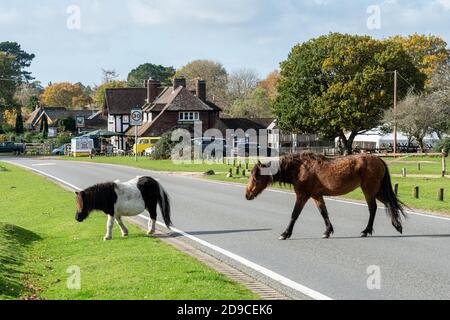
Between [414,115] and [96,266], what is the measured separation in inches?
2222

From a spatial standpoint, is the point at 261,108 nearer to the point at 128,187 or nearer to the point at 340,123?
the point at 340,123

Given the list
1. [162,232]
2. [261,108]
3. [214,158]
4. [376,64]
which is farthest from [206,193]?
[261,108]

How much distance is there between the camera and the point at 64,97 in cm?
15050

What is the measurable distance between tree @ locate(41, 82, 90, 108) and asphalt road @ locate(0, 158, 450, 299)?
5208 inches

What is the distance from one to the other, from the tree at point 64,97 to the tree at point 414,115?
98.3 metres

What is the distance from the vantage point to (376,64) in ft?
225

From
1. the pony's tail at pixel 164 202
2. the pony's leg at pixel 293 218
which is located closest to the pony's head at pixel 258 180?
the pony's leg at pixel 293 218

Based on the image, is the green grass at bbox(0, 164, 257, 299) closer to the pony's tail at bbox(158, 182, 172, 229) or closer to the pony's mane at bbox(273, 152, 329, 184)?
the pony's tail at bbox(158, 182, 172, 229)

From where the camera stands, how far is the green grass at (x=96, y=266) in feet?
30.4

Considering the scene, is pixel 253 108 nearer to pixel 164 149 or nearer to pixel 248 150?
pixel 248 150

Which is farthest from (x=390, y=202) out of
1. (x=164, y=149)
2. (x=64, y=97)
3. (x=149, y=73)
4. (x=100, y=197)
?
(x=149, y=73)

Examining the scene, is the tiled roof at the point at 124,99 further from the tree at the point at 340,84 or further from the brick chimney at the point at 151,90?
the tree at the point at 340,84

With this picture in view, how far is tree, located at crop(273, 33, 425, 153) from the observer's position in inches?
2660

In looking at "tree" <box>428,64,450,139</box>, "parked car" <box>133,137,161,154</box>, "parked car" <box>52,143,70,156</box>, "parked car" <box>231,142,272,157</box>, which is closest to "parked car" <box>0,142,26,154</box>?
"parked car" <box>52,143,70,156</box>
